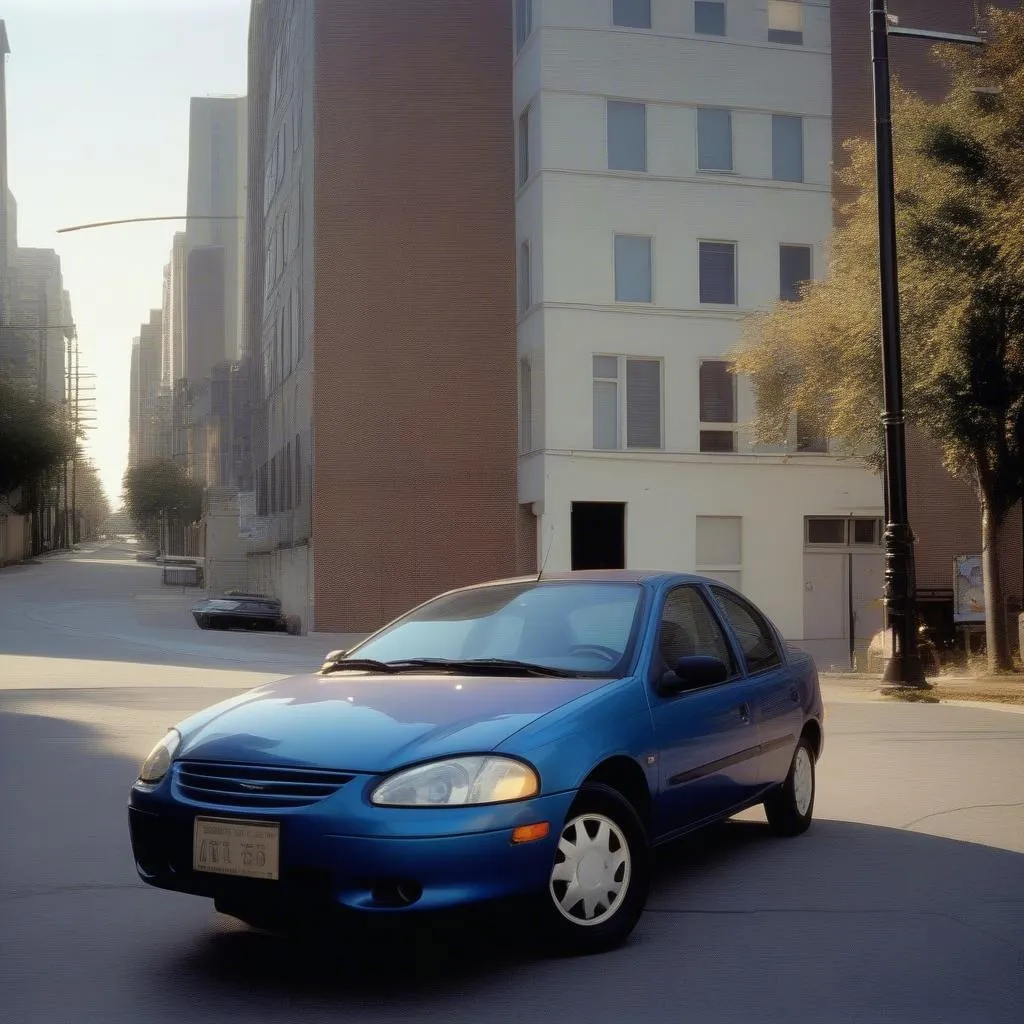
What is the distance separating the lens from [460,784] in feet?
18.1

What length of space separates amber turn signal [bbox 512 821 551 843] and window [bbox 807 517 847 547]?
33124 mm

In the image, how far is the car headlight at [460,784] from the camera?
214 inches

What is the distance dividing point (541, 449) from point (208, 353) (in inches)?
5237

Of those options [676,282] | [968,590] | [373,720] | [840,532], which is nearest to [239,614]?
[676,282]

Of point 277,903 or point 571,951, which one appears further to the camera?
point 571,951

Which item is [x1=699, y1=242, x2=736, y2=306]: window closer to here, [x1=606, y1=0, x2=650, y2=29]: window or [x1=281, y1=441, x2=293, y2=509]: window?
[x1=606, y1=0, x2=650, y2=29]: window

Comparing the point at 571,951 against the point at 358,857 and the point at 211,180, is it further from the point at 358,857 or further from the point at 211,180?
the point at 211,180

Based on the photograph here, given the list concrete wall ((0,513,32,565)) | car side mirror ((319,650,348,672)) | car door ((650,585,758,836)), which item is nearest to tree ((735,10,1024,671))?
car door ((650,585,758,836))

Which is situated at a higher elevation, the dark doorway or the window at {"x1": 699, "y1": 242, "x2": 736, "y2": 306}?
the window at {"x1": 699, "y1": 242, "x2": 736, "y2": 306}

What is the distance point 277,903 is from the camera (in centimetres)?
544

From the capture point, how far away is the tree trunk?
949 inches

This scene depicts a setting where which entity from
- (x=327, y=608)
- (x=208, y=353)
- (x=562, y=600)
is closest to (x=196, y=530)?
(x=208, y=353)

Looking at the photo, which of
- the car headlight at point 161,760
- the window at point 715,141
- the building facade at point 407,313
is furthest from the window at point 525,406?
the car headlight at point 161,760

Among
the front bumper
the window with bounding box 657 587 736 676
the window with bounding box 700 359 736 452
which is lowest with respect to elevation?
the front bumper
